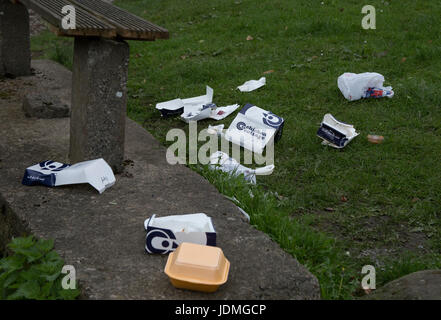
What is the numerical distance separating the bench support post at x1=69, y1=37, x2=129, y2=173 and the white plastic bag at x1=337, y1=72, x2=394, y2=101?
2.46 m

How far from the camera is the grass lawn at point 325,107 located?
310cm

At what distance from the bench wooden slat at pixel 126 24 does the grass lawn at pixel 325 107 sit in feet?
3.25

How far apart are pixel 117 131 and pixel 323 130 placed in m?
1.71

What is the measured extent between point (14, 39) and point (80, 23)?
2.84m

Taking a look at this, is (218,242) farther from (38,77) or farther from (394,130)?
(38,77)

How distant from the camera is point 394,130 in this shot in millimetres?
4496

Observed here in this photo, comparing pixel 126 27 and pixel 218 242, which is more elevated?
pixel 126 27

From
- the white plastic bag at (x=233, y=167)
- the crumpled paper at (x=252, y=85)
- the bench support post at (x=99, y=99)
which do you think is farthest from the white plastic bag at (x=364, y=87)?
the bench support post at (x=99, y=99)

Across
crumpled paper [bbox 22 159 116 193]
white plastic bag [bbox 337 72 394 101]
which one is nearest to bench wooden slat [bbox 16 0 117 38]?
crumpled paper [bbox 22 159 116 193]

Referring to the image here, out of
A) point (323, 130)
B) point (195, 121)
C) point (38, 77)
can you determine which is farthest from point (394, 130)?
point (38, 77)

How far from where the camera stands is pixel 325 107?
16.4 feet
